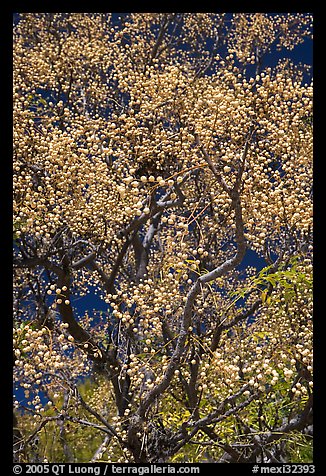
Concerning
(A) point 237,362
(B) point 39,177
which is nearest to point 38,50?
(B) point 39,177

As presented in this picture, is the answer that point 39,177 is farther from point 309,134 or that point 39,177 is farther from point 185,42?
point 185,42

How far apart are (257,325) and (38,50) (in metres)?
7.29

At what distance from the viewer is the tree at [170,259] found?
4.49 meters

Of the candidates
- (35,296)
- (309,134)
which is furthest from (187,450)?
(309,134)

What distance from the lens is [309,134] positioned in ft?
21.5

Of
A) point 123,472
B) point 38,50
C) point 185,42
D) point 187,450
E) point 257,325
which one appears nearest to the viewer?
point 123,472

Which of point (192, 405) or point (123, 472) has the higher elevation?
point (192, 405)

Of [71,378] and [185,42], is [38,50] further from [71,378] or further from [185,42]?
[71,378]

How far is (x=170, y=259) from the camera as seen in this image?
5.11 meters

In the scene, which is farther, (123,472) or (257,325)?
(257,325)

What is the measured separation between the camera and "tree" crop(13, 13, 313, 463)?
4.49m

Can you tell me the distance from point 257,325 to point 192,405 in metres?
1.23
